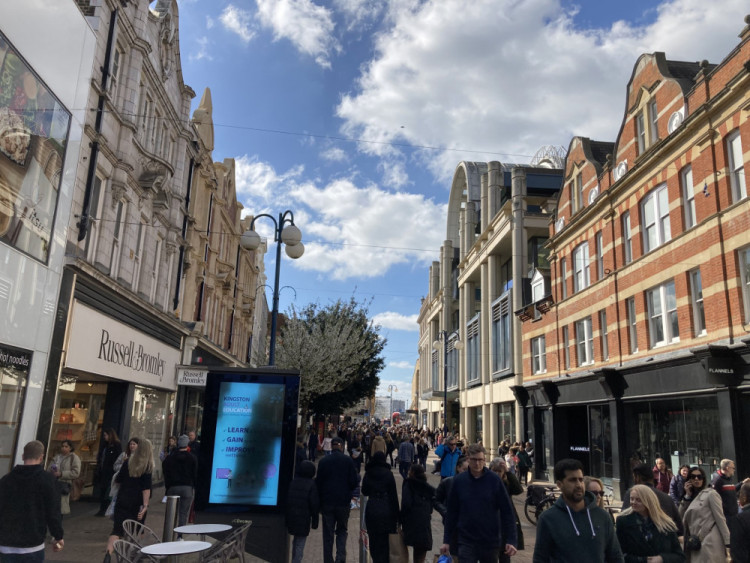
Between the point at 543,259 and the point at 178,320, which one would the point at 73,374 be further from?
the point at 543,259

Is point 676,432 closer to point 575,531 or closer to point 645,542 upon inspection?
point 645,542

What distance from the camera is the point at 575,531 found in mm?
4008

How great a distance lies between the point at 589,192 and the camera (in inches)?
901

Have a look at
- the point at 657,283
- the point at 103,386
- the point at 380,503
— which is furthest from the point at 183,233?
the point at 657,283

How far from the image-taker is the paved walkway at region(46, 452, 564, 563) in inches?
354

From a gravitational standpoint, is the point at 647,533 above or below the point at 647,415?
below

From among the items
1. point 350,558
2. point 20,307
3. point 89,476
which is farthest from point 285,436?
point 89,476

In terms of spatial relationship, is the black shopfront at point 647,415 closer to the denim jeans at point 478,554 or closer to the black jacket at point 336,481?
the black jacket at point 336,481

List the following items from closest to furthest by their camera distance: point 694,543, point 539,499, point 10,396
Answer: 1. point 694,543
2. point 10,396
3. point 539,499

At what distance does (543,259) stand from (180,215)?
21.4 m

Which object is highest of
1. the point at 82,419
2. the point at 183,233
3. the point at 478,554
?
the point at 183,233

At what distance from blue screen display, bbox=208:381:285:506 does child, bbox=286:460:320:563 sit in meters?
0.81

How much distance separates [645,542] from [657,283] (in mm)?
14209

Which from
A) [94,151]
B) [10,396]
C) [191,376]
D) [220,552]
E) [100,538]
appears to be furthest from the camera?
[191,376]
